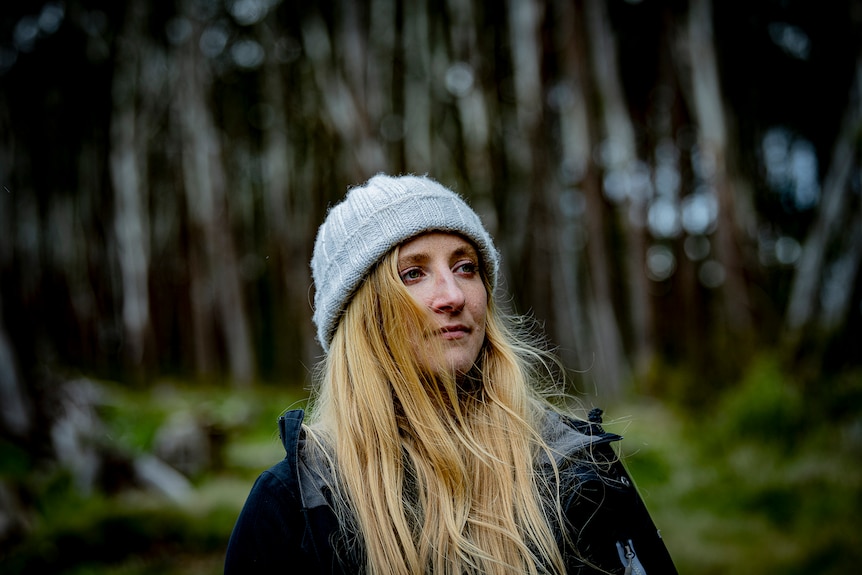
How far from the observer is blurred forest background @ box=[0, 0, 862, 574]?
5.34 meters

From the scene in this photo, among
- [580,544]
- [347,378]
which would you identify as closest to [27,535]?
[347,378]

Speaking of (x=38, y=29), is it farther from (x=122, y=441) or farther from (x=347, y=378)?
(x=347, y=378)

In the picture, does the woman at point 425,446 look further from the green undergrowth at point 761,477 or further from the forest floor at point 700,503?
the green undergrowth at point 761,477

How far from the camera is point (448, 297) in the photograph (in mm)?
1825

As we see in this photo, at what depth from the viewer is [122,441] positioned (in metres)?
7.16

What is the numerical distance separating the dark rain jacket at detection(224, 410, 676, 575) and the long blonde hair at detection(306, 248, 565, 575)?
60mm

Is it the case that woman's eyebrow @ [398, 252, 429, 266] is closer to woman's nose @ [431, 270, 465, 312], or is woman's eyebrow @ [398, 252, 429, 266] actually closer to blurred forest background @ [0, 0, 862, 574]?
woman's nose @ [431, 270, 465, 312]

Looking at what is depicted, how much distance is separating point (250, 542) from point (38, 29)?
16.5 meters

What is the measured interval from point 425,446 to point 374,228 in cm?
61

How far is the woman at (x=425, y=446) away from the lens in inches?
64.3

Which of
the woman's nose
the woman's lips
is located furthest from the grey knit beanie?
the woman's lips

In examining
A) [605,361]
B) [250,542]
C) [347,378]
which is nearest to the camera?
[250,542]

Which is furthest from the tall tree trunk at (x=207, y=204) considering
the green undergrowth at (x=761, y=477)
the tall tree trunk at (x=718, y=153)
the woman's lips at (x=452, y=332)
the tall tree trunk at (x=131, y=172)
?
the woman's lips at (x=452, y=332)

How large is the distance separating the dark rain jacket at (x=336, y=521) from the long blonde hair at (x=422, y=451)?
60mm
